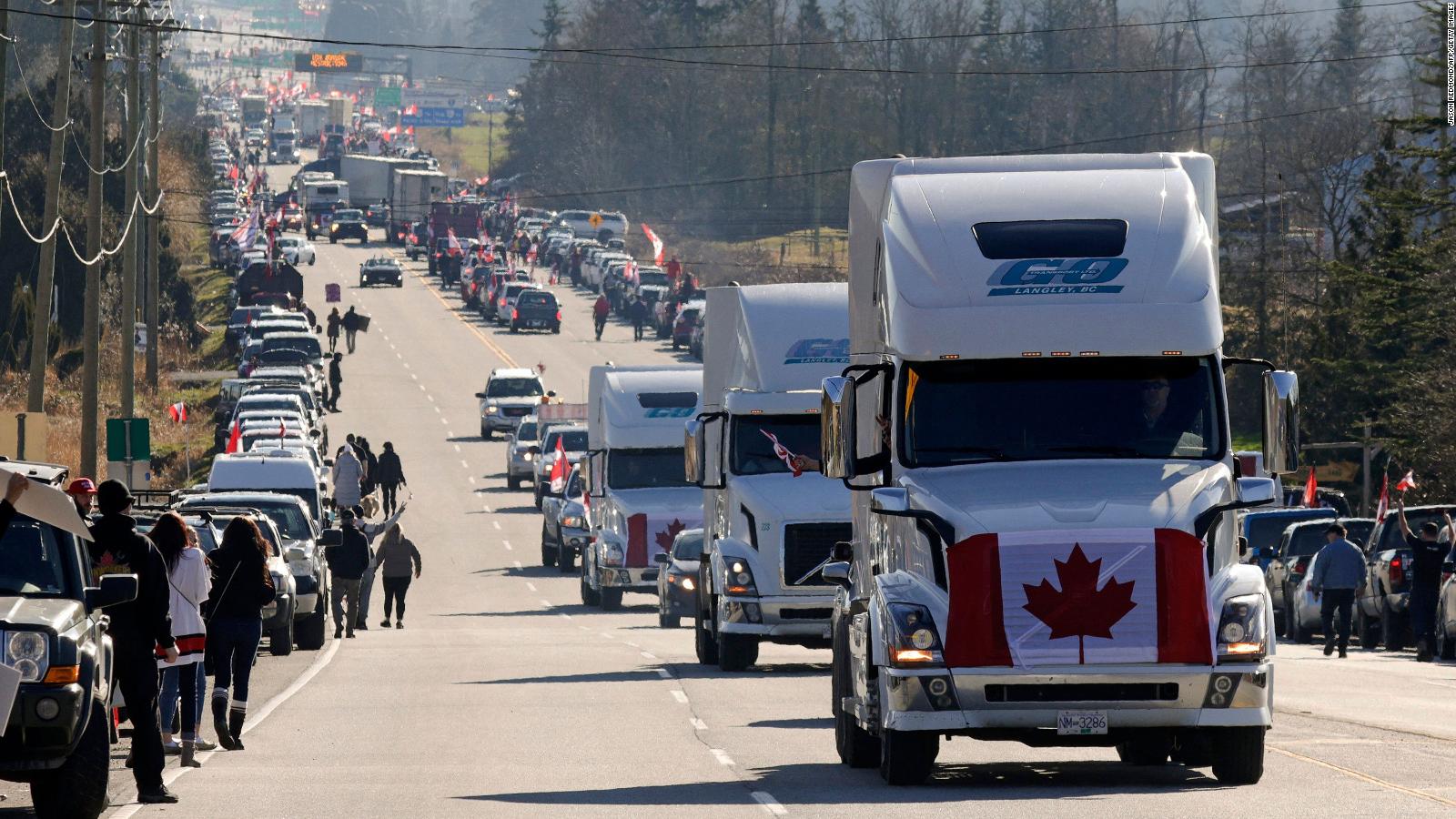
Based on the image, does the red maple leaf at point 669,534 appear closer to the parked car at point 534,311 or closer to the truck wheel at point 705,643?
the truck wheel at point 705,643

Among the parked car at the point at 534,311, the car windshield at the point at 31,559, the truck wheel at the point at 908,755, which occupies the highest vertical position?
the parked car at the point at 534,311

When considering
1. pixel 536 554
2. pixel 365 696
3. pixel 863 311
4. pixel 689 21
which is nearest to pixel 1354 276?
pixel 536 554

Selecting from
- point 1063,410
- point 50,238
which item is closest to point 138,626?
point 1063,410

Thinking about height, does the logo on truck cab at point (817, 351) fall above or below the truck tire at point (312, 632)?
above

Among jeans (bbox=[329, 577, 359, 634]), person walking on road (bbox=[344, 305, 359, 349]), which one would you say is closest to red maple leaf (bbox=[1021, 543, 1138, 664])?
jeans (bbox=[329, 577, 359, 634])

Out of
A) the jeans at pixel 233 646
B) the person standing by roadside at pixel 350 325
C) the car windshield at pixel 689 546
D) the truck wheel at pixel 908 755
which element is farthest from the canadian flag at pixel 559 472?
the person standing by roadside at pixel 350 325

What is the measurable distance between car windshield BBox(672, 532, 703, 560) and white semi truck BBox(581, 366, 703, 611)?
8.85 feet

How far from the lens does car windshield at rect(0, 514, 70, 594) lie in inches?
537

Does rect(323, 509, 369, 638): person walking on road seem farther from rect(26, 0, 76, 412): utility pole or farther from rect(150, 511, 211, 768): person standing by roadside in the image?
rect(150, 511, 211, 768): person standing by roadside

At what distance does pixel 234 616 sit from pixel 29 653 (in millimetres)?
5349

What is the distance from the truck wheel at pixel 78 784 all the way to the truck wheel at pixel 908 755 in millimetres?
4370

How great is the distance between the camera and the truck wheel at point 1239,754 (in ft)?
47.2

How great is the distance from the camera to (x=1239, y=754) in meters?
14.5

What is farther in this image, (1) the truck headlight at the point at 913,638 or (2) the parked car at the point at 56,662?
(1) the truck headlight at the point at 913,638
